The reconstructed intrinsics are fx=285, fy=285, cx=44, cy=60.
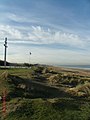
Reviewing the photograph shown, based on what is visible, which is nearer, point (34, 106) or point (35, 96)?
point (34, 106)

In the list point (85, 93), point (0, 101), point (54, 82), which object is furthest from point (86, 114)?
point (54, 82)

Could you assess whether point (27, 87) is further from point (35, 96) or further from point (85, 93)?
point (85, 93)

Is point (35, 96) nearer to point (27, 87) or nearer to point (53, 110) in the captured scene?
point (27, 87)

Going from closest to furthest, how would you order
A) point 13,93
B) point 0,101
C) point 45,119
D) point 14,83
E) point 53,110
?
1. point 45,119
2. point 53,110
3. point 0,101
4. point 13,93
5. point 14,83

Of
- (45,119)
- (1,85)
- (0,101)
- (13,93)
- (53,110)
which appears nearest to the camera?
(45,119)

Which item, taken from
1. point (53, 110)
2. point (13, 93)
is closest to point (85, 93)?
point (13, 93)

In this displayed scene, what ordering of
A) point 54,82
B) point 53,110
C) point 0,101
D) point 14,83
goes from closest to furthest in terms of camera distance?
1. point 53,110
2. point 0,101
3. point 14,83
4. point 54,82

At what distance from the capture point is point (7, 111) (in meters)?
16.4

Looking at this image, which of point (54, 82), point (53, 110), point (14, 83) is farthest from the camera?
point (54, 82)

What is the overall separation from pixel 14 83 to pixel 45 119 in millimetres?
9809

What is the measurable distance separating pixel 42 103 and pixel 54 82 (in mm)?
13835

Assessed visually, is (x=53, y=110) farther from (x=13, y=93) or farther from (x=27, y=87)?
(x=27, y=87)

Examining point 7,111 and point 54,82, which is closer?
point 7,111

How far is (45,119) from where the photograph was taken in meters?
15.6
